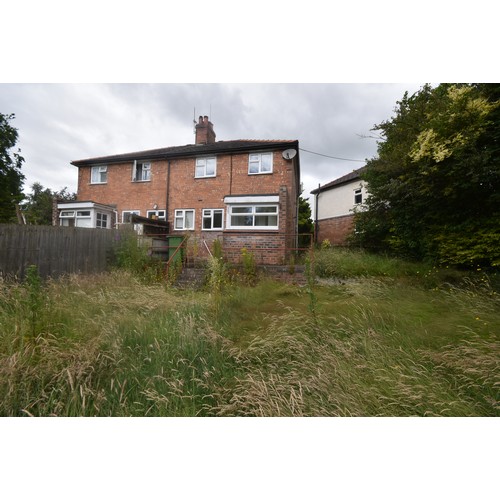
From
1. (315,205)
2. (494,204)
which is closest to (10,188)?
(494,204)

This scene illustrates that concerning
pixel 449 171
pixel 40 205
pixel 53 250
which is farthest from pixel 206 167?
pixel 40 205

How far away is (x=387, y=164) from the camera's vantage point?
834cm

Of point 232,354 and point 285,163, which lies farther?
point 285,163

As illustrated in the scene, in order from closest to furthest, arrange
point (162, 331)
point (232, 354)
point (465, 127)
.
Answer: point (232, 354) < point (162, 331) < point (465, 127)

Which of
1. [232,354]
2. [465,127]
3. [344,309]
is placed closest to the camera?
[232,354]

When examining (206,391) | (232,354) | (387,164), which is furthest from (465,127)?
(206,391)

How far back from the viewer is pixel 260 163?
13.1 meters

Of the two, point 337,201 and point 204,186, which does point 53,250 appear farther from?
point 337,201

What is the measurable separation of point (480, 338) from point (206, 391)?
3.44m


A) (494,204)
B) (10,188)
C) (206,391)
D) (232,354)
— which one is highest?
(10,188)

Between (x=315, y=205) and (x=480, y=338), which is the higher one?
(x=315, y=205)

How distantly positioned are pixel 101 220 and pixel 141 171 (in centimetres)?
418

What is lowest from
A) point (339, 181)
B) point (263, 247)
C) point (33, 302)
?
point (33, 302)

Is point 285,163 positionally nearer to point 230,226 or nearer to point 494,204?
point 230,226
